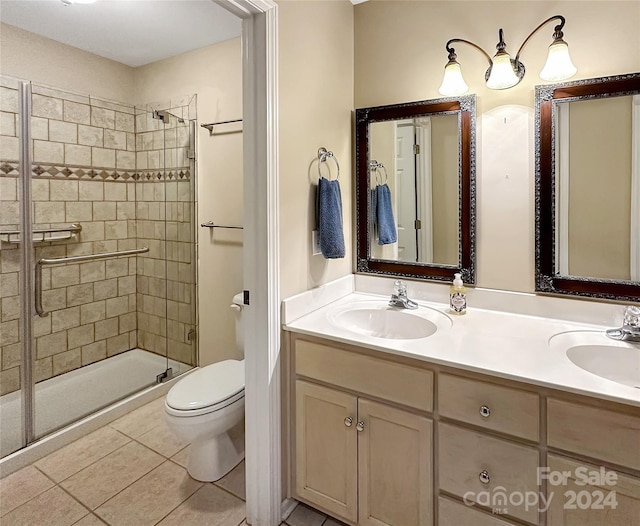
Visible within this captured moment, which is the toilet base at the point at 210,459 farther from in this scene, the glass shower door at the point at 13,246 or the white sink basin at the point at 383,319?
the glass shower door at the point at 13,246

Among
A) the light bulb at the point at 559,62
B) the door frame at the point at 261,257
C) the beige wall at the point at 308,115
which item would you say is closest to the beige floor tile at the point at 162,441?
the door frame at the point at 261,257

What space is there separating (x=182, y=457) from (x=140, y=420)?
53 centimetres

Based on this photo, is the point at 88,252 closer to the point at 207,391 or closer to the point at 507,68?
the point at 207,391

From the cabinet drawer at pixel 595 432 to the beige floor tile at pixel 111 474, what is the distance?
1.79m

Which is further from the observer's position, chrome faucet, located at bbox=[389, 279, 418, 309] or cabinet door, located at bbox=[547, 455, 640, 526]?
chrome faucet, located at bbox=[389, 279, 418, 309]

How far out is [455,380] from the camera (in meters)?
1.16

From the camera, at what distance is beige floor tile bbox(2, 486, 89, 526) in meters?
1.53

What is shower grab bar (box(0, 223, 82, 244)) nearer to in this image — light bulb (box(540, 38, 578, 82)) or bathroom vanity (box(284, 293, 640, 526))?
bathroom vanity (box(284, 293, 640, 526))

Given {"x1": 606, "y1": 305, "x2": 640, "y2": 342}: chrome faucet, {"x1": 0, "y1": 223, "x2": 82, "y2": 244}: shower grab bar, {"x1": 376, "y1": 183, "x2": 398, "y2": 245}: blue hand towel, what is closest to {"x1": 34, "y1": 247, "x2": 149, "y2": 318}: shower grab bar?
{"x1": 0, "y1": 223, "x2": 82, "y2": 244}: shower grab bar

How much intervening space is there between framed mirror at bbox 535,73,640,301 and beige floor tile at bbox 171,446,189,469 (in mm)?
1871

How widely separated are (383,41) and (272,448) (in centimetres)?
195

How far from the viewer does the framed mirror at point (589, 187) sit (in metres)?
1.39

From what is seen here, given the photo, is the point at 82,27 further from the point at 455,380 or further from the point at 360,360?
the point at 455,380

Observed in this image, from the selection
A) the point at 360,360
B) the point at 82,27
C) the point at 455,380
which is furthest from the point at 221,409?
the point at 82,27
